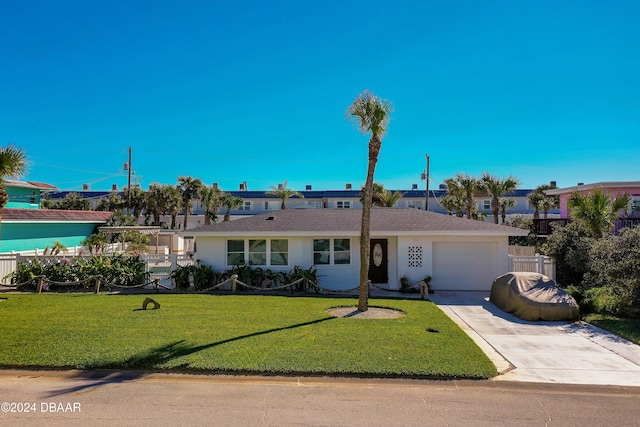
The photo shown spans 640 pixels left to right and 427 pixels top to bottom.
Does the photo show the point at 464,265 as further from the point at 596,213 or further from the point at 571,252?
the point at 596,213

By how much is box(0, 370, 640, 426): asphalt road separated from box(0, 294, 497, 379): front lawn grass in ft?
1.23

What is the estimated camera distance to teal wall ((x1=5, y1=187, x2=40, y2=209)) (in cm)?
3088

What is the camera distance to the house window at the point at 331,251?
692 inches

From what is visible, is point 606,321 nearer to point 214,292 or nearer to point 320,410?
point 320,410

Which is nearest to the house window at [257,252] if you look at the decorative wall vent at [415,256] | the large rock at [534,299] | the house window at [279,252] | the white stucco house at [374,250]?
the white stucco house at [374,250]

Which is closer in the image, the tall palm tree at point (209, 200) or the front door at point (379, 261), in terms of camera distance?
the front door at point (379, 261)

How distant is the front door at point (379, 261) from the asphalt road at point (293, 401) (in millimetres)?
10860

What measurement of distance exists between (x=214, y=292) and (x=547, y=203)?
115ft

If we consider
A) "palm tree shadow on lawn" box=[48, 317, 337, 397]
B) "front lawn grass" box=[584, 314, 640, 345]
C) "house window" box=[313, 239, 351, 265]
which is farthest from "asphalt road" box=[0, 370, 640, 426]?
"house window" box=[313, 239, 351, 265]

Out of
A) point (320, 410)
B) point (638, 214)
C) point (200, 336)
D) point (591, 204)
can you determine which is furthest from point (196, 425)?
point (638, 214)

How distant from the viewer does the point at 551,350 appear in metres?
9.04

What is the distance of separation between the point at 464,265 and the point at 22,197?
32169 millimetres

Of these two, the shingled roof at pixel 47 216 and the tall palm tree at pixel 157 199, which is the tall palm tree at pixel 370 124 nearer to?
the shingled roof at pixel 47 216

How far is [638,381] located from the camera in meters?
7.25
